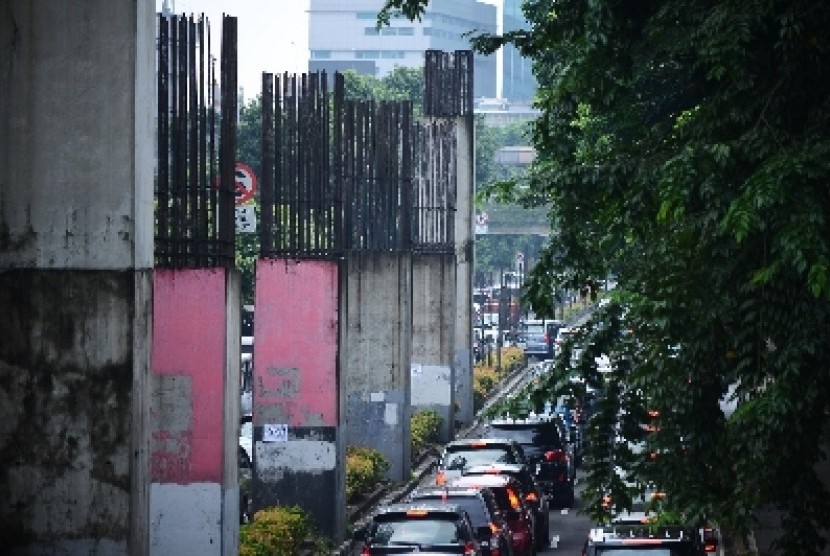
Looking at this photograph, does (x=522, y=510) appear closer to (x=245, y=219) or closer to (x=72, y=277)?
(x=245, y=219)

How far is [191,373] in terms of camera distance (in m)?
24.9

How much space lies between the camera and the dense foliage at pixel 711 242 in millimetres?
16500

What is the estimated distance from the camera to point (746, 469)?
1730 centimetres

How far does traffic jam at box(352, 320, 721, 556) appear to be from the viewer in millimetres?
20016

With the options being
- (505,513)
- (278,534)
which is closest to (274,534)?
(278,534)

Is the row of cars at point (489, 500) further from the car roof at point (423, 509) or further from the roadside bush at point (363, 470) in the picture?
the roadside bush at point (363, 470)

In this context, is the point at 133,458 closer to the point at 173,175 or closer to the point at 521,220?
the point at 173,175

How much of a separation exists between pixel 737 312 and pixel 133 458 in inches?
231

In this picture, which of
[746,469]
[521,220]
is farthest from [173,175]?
[521,220]

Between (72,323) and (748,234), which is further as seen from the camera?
(72,323)

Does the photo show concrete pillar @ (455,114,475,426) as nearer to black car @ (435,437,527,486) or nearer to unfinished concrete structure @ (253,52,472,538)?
unfinished concrete structure @ (253,52,472,538)

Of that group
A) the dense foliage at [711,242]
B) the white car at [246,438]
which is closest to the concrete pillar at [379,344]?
the white car at [246,438]

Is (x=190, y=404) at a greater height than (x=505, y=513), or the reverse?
(x=190, y=404)

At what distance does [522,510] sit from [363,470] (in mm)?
9634
